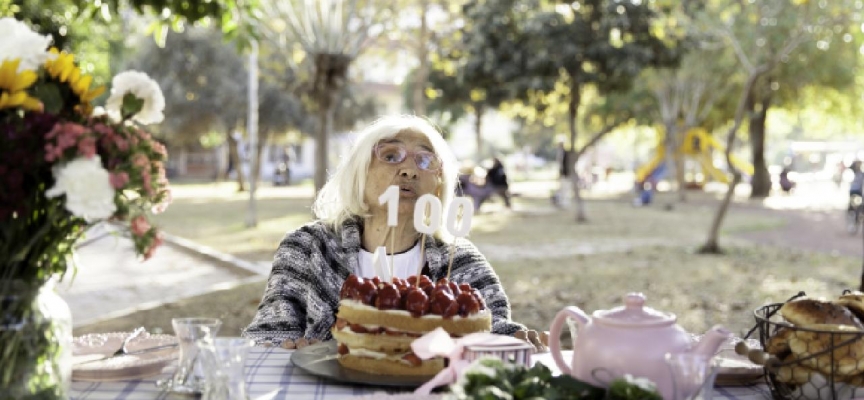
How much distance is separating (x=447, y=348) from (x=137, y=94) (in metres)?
0.84

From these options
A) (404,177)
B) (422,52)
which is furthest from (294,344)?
(422,52)

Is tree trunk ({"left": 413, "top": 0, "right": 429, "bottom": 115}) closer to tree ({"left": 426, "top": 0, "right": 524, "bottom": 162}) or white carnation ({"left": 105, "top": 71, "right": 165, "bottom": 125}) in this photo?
tree ({"left": 426, "top": 0, "right": 524, "bottom": 162})

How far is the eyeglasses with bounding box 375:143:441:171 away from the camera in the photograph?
3580 millimetres

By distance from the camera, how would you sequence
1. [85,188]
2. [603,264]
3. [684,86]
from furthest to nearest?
1. [684,86]
2. [603,264]
3. [85,188]

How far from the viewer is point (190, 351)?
2.12 meters

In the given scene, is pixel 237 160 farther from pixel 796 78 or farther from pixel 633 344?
pixel 633 344

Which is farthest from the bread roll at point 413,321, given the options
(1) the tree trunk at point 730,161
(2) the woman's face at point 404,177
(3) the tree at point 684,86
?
(3) the tree at point 684,86

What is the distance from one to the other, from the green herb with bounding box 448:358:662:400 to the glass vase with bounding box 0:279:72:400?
2.46 ft

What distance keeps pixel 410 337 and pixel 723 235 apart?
17007 millimetres

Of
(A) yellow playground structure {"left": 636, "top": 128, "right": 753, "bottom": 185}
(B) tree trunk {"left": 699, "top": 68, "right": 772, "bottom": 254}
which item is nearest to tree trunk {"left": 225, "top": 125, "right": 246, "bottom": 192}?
(A) yellow playground structure {"left": 636, "top": 128, "right": 753, "bottom": 185}

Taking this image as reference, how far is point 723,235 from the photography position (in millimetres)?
18406

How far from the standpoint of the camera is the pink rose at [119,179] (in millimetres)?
1749

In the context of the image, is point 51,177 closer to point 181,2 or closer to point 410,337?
point 410,337

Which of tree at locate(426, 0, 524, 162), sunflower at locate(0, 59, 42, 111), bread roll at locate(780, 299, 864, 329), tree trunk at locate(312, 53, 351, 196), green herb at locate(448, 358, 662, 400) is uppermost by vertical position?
tree at locate(426, 0, 524, 162)
